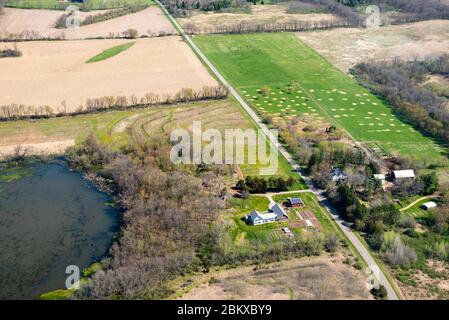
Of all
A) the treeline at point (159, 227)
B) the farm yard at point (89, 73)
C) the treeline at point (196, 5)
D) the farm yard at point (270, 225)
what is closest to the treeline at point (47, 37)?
the farm yard at point (89, 73)

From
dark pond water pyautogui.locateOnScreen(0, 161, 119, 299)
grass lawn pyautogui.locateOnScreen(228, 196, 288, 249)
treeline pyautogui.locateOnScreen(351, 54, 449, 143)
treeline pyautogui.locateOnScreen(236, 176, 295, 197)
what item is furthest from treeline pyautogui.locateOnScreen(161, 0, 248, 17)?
grass lawn pyautogui.locateOnScreen(228, 196, 288, 249)

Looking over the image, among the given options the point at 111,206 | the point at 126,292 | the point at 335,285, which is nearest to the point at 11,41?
the point at 111,206

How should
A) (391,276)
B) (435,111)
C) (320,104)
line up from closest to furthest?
(391,276), (435,111), (320,104)

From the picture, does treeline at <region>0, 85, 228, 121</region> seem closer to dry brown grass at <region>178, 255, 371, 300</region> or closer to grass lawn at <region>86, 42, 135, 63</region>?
grass lawn at <region>86, 42, 135, 63</region>

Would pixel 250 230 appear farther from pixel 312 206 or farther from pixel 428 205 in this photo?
pixel 428 205

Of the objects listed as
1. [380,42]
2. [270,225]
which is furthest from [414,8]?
[270,225]

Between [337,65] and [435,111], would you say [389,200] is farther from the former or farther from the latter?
[337,65]
